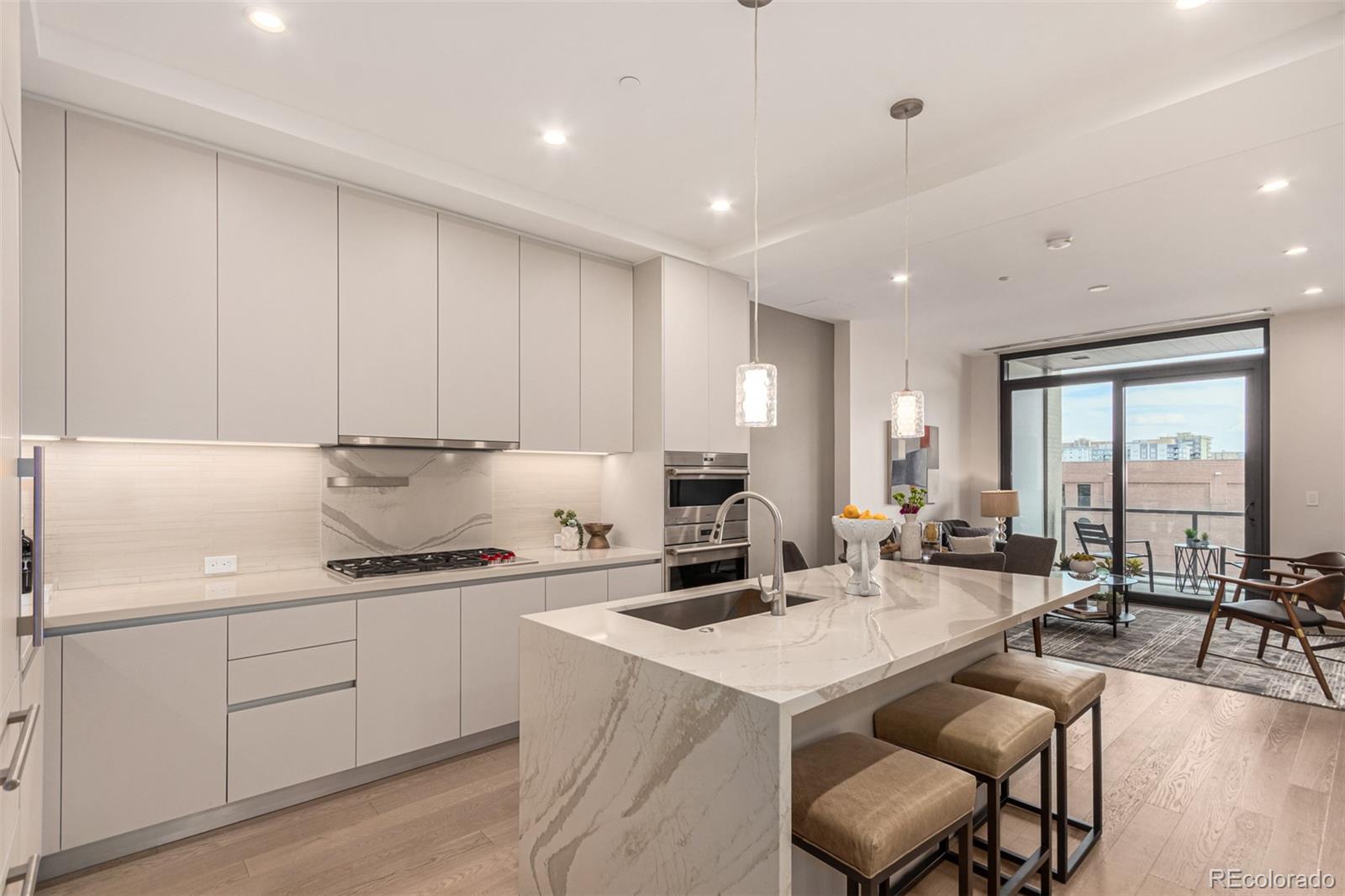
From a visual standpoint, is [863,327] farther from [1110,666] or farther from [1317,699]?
[1317,699]

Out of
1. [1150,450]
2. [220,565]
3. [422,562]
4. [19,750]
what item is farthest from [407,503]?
[1150,450]

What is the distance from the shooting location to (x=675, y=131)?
2.81m

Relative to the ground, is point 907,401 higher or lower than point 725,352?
lower

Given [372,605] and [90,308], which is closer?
[90,308]

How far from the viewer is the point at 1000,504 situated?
6.88 m

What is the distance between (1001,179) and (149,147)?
11.5 feet

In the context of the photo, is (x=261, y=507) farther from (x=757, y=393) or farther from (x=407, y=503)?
(x=757, y=393)

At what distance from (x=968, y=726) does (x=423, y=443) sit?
264cm

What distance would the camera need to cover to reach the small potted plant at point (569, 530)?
396 cm

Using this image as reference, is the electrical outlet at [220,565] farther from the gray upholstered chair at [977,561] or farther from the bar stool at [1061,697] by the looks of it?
the gray upholstered chair at [977,561]

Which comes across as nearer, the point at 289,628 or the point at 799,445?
the point at 289,628

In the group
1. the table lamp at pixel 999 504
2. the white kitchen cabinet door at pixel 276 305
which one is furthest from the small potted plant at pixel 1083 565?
the white kitchen cabinet door at pixel 276 305

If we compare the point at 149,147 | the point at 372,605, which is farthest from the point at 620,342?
the point at 149,147

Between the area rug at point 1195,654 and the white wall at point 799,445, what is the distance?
1.80 metres
